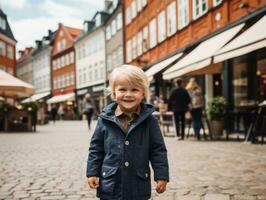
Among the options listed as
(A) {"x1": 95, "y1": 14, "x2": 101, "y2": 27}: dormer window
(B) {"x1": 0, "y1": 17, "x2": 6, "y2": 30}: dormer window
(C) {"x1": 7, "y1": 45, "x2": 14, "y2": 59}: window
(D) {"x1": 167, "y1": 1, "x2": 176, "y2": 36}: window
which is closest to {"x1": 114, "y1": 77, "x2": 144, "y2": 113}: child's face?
(D) {"x1": 167, "y1": 1, "x2": 176, "y2": 36}: window

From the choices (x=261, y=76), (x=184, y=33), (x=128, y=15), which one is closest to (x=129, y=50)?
(x=128, y=15)

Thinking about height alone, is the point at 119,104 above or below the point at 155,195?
above

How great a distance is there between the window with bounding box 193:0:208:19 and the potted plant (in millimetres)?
6092

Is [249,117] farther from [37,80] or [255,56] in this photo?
[37,80]

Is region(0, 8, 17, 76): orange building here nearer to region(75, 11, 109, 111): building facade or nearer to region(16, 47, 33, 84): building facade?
region(75, 11, 109, 111): building facade

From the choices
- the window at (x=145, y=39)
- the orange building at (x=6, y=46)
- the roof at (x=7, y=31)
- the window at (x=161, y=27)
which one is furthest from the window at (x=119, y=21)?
the roof at (x=7, y=31)

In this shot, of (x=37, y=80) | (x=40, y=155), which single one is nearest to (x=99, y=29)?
(x=37, y=80)

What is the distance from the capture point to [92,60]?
158 feet

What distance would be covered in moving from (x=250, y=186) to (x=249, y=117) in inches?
245

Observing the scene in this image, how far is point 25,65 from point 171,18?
61138 millimetres

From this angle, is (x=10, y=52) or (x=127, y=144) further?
(x=10, y=52)

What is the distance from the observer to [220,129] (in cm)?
1148

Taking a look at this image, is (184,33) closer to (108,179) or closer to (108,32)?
(108,179)

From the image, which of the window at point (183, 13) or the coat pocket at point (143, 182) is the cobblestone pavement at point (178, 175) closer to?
the coat pocket at point (143, 182)
